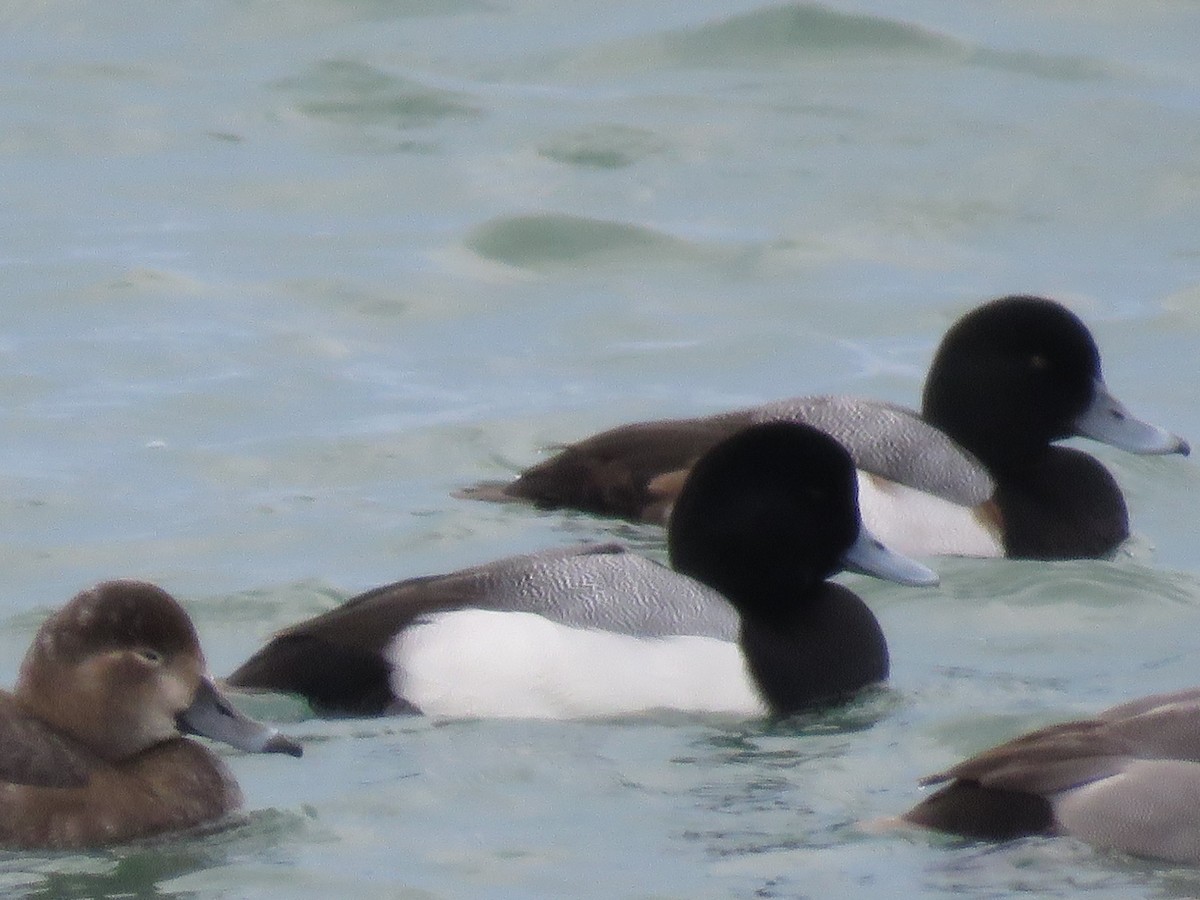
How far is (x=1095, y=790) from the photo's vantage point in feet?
17.6

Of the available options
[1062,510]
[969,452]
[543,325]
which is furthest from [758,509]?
[543,325]

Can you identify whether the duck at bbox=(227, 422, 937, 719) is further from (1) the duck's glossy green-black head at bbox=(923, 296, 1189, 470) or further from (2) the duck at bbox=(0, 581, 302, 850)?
(1) the duck's glossy green-black head at bbox=(923, 296, 1189, 470)

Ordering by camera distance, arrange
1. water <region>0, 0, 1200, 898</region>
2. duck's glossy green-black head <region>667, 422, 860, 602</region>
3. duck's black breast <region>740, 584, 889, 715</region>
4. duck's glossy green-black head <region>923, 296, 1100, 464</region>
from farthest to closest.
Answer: duck's glossy green-black head <region>923, 296, 1100, 464</region> → duck's glossy green-black head <region>667, 422, 860, 602</region> → duck's black breast <region>740, 584, 889, 715</region> → water <region>0, 0, 1200, 898</region>

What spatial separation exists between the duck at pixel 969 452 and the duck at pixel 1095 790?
2845mm

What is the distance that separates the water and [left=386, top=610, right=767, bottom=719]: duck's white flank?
8cm

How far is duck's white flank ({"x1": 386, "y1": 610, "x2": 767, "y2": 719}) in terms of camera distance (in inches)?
257

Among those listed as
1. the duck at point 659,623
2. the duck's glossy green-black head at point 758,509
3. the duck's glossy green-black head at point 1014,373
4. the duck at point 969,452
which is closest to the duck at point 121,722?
the duck at point 659,623

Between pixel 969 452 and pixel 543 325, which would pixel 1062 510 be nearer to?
pixel 969 452

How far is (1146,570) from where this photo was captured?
27.0 ft

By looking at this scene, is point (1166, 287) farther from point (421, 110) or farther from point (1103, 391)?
point (421, 110)

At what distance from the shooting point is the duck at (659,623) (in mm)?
6512

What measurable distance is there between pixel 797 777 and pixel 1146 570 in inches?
94.5

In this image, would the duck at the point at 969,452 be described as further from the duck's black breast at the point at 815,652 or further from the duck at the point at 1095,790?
the duck at the point at 1095,790

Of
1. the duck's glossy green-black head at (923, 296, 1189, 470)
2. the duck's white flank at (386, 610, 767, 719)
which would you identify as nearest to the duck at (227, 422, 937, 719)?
the duck's white flank at (386, 610, 767, 719)
